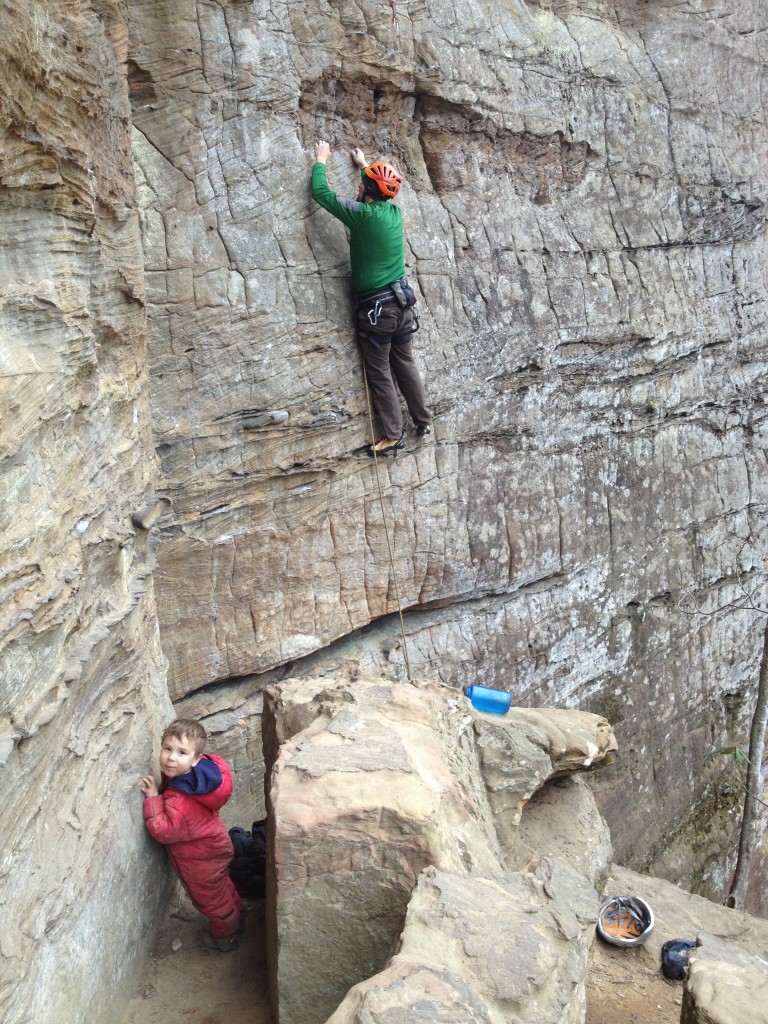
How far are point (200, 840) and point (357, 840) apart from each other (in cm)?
110

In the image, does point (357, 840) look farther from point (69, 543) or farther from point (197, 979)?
point (69, 543)

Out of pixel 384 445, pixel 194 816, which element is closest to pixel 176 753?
pixel 194 816

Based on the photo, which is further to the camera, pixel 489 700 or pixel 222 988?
pixel 489 700

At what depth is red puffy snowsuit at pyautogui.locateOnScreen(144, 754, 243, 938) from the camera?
13.2 ft

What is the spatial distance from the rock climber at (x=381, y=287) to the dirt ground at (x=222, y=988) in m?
3.46

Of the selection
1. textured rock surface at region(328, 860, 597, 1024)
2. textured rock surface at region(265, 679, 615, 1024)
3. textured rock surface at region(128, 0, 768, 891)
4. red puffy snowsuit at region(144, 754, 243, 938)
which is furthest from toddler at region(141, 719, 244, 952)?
textured rock surface at region(128, 0, 768, 891)

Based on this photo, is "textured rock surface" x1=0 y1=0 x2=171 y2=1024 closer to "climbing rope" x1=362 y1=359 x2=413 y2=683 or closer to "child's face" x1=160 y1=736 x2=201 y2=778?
"child's face" x1=160 y1=736 x2=201 y2=778

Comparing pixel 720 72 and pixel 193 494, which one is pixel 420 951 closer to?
pixel 193 494

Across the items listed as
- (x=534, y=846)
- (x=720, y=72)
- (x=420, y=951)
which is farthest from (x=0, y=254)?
(x=720, y=72)

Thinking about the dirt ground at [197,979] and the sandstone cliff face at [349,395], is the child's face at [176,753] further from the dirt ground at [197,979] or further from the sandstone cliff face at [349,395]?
the dirt ground at [197,979]

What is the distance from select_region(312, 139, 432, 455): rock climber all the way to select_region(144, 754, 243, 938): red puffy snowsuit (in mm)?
3091

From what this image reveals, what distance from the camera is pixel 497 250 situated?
723 centimetres

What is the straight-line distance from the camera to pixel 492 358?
7.19 m

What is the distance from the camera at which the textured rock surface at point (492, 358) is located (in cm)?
563
